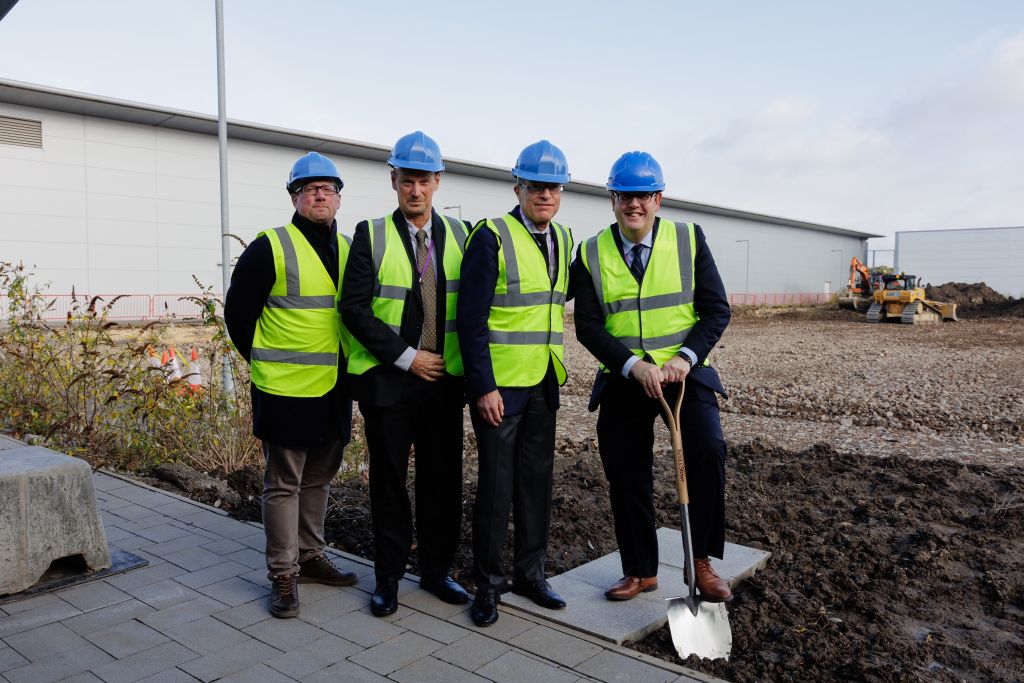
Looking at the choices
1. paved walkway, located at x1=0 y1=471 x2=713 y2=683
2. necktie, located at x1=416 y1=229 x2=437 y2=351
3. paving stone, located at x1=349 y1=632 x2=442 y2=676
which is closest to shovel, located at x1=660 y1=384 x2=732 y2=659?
paved walkway, located at x1=0 y1=471 x2=713 y2=683

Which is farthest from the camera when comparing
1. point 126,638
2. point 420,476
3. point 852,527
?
point 852,527

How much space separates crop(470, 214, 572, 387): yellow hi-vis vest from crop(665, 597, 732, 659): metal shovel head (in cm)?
124

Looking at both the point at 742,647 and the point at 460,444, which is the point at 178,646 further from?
the point at 742,647

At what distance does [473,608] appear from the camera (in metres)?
3.86

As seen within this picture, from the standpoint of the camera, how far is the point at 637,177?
3.85m

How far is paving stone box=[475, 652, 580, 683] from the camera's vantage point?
3221mm

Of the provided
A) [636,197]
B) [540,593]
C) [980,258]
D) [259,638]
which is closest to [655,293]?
[636,197]

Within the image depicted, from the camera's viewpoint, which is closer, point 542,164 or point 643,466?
point 542,164

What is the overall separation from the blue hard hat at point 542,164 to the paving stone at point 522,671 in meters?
2.15

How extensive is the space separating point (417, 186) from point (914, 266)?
227ft

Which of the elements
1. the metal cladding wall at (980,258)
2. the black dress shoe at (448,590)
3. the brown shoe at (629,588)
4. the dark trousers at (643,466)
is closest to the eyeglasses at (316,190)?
the dark trousers at (643,466)

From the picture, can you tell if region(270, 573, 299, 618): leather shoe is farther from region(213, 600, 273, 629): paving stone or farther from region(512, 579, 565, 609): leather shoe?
region(512, 579, 565, 609): leather shoe

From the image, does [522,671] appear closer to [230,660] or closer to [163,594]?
[230,660]

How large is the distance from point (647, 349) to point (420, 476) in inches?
52.6
